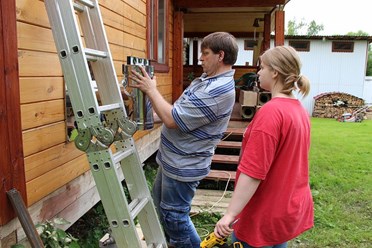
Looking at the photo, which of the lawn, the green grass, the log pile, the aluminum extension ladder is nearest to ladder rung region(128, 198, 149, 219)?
the aluminum extension ladder

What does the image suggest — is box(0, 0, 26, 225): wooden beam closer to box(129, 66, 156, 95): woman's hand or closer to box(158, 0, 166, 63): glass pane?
box(129, 66, 156, 95): woman's hand

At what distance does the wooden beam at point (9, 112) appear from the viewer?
1663mm

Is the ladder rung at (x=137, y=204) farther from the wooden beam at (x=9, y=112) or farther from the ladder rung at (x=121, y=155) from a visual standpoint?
the wooden beam at (x=9, y=112)

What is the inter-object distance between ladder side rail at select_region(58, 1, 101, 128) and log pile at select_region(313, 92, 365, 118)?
1852 centimetres

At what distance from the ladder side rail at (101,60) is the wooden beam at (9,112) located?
43 centimetres

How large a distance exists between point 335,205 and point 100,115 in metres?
3.98

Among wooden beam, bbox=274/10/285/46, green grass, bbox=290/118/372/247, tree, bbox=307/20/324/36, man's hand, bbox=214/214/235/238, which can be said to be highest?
tree, bbox=307/20/324/36

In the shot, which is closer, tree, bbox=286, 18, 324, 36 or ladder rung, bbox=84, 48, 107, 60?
ladder rung, bbox=84, 48, 107, 60

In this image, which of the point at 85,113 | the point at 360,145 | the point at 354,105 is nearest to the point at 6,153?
the point at 85,113

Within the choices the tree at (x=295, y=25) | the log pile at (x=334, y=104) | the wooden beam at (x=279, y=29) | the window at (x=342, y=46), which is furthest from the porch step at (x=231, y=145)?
the tree at (x=295, y=25)

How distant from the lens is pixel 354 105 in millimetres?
18719

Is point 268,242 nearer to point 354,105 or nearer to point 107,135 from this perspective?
point 107,135

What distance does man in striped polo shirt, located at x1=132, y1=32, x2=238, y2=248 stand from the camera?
7.18 ft

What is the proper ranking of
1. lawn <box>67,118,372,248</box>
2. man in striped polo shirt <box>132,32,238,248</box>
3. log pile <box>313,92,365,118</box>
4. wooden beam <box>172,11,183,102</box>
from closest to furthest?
man in striped polo shirt <box>132,32,238,248</box>
lawn <box>67,118,372,248</box>
wooden beam <box>172,11,183,102</box>
log pile <box>313,92,365,118</box>
